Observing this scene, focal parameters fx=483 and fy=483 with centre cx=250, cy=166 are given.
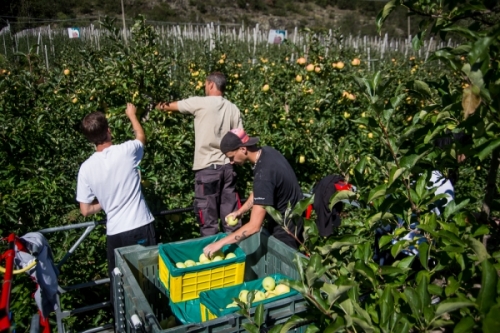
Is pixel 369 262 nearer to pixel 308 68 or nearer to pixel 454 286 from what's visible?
pixel 454 286

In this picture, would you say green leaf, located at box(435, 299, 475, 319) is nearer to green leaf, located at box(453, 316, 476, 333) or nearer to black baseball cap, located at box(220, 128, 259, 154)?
green leaf, located at box(453, 316, 476, 333)

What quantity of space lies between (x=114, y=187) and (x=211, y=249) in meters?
0.67

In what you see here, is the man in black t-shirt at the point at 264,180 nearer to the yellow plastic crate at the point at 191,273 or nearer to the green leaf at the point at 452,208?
the yellow plastic crate at the point at 191,273

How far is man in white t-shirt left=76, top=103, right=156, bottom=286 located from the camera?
8.71 feet

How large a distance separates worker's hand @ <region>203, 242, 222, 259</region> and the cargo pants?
3.95 ft

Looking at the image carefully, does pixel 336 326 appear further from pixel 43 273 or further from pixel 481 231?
pixel 43 273

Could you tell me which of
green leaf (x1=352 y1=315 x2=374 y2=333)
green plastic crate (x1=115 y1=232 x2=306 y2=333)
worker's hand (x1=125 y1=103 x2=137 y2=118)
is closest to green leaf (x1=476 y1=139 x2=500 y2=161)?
green leaf (x1=352 y1=315 x2=374 y2=333)

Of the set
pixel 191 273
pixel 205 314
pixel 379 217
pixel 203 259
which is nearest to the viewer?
pixel 379 217

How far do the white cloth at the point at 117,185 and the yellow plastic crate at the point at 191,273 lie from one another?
1.35ft

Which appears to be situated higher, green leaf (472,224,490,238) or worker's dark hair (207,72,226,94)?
green leaf (472,224,490,238)

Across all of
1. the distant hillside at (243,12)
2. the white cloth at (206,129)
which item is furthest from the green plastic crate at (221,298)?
the distant hillside at (243,12)

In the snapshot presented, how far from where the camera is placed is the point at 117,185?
2707 mm

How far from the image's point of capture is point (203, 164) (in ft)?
12.5

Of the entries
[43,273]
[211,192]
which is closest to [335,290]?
[43,273]
